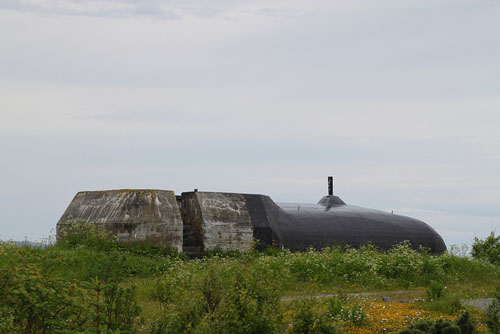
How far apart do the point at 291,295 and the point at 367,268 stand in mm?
3641

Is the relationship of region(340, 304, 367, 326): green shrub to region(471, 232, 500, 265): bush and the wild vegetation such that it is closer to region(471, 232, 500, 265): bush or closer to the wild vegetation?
the wild vegetation

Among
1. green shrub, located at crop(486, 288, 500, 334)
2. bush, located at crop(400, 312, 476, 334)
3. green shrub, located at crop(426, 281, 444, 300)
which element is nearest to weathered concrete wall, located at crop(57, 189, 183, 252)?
green shrub, located at crop(426, 281, 444, 300)

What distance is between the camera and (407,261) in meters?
16.2

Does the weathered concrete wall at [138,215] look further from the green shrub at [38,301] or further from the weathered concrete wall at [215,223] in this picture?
the green shrub at [38,301]

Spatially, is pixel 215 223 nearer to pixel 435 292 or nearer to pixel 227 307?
pixel 435 292

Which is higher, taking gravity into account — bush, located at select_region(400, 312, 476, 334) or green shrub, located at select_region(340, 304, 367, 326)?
bush, located at select_region(400, 312, 476, 334)

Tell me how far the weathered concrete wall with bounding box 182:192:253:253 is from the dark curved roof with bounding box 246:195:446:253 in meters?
0.46

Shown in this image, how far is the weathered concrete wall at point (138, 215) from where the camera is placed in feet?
58.6

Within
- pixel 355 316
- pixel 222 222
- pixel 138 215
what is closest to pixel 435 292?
pixel 355 316

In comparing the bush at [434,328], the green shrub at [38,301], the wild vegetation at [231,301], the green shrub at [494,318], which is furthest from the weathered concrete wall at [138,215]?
the bush at [434,328]

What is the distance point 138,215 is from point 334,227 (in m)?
7.34

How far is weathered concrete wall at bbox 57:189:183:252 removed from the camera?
17859 millimetres

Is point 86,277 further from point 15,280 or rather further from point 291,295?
point 15,280

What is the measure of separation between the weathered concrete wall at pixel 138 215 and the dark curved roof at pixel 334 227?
9.30 ft
